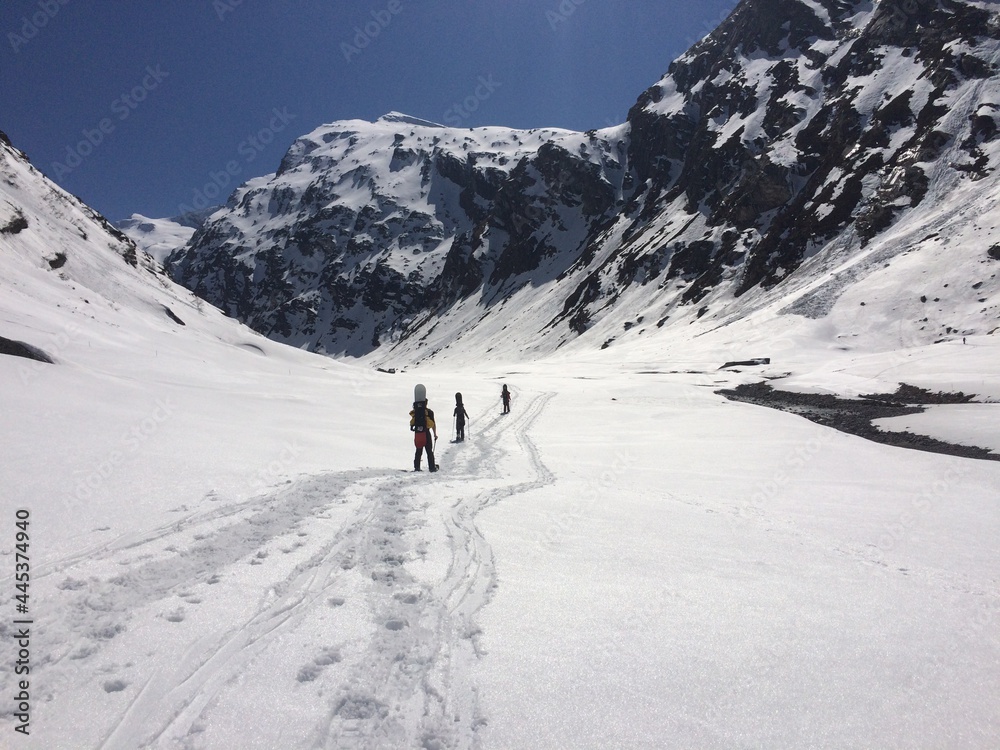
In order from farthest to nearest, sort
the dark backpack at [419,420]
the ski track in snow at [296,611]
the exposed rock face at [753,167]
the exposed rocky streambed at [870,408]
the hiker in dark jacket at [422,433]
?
the exposed rock face at [753,167]
the exposed rocky streambed at [870,408]
the dark backpack at [419,420]
the hiker in dark jacket at [422,433]
the ski track in snow at [296,611]

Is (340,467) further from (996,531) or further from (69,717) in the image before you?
(996,531)

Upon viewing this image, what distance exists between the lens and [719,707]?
10.4ft

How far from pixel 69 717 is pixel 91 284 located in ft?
125

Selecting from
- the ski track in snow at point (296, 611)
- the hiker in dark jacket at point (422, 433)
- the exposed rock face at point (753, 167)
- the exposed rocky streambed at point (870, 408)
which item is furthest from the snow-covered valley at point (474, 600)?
the exposed rock face at point (753, 167)

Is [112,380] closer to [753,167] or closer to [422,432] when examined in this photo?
[422,432]

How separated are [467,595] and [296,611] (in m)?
1.40

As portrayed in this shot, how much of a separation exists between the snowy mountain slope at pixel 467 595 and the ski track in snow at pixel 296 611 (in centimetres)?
2

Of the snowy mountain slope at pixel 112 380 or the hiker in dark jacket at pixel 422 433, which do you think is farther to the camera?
the hiker in dark jacket at pixel 422 433

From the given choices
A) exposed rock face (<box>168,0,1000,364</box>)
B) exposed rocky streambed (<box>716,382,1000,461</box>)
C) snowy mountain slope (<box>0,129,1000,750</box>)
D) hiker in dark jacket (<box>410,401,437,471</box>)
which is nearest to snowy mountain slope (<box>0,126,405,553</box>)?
snowy mountain slope (<box>0,129,1000,750</box>)

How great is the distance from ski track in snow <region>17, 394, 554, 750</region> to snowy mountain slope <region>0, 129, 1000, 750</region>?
0.06 ft

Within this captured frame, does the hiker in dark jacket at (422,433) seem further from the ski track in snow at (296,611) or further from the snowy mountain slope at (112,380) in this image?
the ski track in snow at (296,611)

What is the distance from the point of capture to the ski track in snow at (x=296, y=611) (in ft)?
9.74

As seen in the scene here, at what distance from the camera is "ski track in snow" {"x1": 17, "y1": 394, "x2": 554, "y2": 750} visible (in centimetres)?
297

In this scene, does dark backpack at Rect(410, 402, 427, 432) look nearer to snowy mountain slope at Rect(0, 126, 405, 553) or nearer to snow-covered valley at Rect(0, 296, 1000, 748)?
snow-covered valley at Rect(0, 296, 1000, 748)
